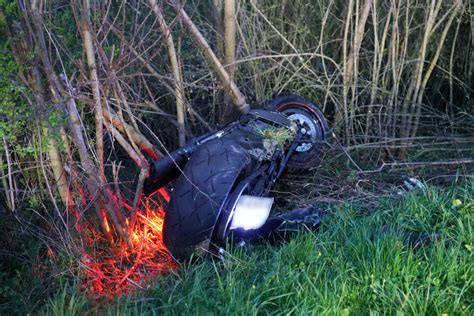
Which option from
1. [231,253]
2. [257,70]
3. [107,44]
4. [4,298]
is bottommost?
[4,298]

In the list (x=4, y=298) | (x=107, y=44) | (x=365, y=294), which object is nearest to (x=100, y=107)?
(x=107, y=44)

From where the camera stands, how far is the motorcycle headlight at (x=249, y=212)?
4617mm

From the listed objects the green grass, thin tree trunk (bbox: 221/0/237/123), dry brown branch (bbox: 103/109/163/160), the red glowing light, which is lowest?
the red glowing light

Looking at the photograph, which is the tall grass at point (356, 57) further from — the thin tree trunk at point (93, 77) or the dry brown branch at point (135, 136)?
the thin tree trunk at point (93, 77)

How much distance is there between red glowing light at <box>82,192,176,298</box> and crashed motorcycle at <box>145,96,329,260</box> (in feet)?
0.97

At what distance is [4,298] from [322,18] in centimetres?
408

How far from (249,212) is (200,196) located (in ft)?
1.18

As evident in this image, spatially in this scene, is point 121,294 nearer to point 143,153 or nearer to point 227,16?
point 143,153

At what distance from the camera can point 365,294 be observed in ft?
12.7

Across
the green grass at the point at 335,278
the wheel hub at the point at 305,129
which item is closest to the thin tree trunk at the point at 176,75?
the wheel hub at the point at 305,129

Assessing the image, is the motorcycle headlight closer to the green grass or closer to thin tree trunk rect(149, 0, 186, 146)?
the green grass

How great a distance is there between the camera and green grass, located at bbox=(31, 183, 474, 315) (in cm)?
377

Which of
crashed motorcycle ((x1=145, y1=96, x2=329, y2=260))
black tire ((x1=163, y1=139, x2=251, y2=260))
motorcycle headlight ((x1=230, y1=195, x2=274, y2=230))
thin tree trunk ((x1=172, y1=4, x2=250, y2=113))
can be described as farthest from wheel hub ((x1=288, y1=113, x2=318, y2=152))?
motorcycle headlight ((x1=230, y1=195, x2=274, y2=230))

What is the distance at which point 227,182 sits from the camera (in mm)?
4652
